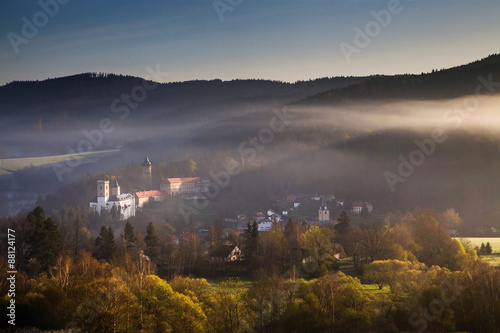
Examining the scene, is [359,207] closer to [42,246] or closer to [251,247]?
[251,247]

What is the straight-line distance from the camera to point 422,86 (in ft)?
491

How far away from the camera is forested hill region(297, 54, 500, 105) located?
12988 cm

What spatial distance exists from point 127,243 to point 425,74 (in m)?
124

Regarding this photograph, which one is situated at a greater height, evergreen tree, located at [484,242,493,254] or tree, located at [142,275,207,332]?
evergreen tree, located at [484,242,493,254]

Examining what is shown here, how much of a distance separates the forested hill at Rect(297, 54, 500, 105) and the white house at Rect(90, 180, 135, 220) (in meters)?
80.3

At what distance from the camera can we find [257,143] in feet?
499

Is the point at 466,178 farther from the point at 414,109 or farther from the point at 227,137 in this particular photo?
the point at 227,137

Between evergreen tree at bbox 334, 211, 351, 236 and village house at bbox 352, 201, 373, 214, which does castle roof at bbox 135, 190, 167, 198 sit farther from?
evergreen tree at bbox 334, 211, 351, 236

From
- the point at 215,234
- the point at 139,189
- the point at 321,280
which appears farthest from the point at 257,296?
the point at 139,189

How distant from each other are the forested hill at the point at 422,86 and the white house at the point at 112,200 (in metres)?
80.3

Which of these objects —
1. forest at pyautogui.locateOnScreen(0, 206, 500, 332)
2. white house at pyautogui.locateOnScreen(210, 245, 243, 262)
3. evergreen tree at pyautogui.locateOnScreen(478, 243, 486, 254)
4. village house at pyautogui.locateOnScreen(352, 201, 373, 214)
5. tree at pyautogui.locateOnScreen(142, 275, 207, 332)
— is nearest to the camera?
forest at pyautogui.locateOnScreen(0, 206, 500, 332)

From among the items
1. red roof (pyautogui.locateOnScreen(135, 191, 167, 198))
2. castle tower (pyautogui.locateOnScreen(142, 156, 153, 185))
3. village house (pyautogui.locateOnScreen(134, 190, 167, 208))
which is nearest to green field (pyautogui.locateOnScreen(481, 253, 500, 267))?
village house (pyautogui.locateOnScreen(134, 190, 167, 208))

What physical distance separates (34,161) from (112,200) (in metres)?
71.1

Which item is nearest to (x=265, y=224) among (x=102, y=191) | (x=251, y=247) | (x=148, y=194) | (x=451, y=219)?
(x=451, y=219)
